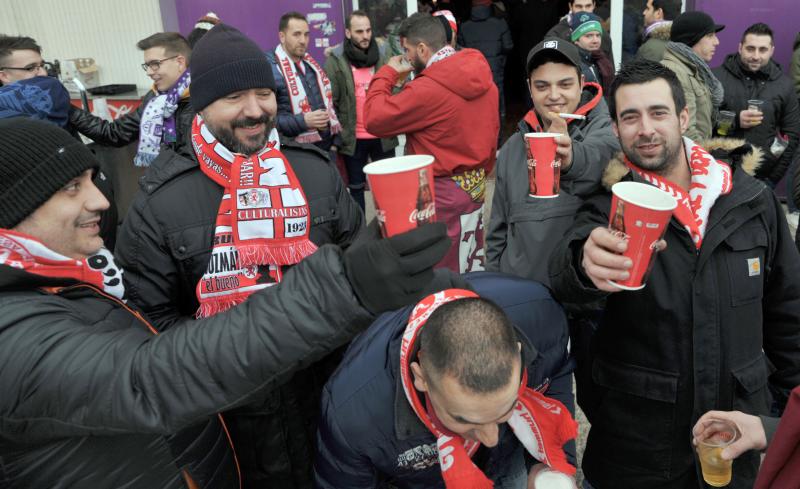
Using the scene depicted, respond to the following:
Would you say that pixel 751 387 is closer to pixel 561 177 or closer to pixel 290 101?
pixel 561 177

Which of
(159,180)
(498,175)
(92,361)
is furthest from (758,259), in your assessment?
(159,180)

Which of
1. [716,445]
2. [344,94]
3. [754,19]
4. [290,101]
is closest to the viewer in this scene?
[716,445]

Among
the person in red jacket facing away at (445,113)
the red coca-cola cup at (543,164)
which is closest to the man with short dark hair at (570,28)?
the person in red jacket facing away at (445,113)

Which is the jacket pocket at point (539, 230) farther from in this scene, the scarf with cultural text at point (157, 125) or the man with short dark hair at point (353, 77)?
the man with short dark hair at point (353, 77)

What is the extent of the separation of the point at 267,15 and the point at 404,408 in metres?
7.43

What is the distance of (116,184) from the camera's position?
→ 6.08m

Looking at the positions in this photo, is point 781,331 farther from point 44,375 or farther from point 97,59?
point 97,59

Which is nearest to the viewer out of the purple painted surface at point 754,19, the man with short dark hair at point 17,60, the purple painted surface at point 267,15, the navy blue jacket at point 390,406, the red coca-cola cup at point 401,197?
the red coca-cola cup at point 401,197

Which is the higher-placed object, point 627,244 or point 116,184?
point 627,244

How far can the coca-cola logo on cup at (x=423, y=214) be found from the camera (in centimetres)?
135

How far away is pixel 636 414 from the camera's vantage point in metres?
2.20

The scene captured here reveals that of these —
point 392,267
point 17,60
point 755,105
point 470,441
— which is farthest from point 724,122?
point 17,60

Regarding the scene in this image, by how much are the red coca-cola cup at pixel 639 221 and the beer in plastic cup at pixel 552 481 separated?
70 cm

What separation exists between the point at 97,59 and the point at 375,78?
19.5 feet
